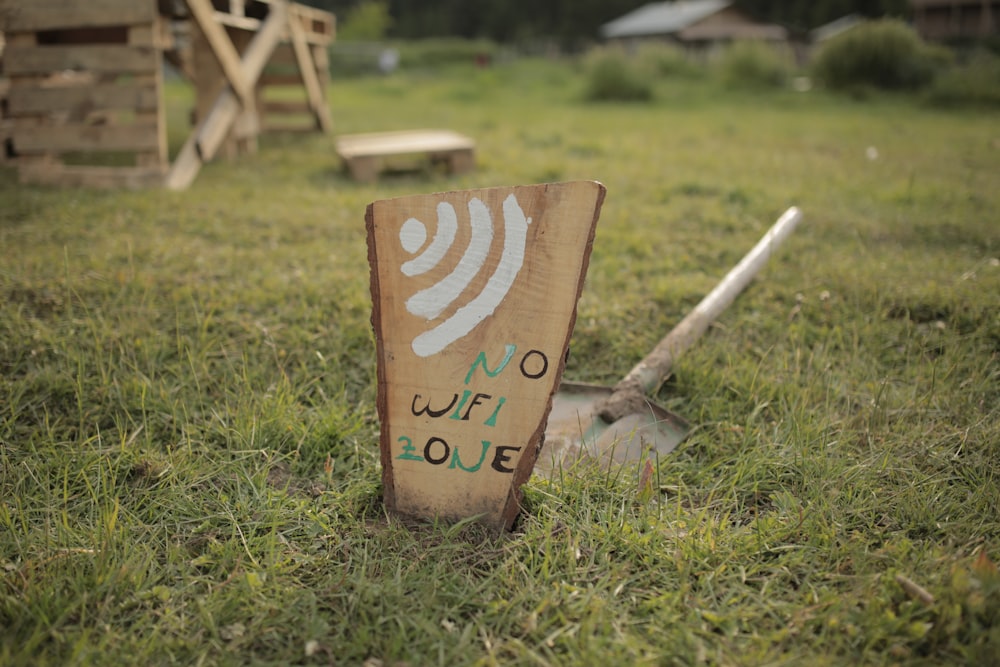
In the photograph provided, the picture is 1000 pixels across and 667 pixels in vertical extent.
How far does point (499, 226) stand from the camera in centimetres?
180

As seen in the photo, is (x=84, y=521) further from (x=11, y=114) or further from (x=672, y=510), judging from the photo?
(x=11, y=114)

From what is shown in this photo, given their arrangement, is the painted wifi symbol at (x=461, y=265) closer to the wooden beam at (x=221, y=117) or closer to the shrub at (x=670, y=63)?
the wooden beam at (x=221, y=117)

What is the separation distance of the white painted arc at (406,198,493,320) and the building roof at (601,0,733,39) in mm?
40506

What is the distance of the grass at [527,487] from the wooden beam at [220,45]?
156 centimetres

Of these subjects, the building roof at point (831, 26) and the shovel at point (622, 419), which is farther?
the building roof at point (831, 26)

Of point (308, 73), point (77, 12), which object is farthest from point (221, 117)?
point (308, 73)

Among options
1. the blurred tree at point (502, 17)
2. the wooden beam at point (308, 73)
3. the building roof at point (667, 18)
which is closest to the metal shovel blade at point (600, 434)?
the wooden beam at point (308, 73)

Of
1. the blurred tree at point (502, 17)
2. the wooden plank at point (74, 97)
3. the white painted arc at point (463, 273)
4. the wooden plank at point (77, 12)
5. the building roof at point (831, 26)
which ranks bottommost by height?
the white painted arc at point (463, 273)

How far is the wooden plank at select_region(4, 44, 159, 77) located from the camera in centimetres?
482

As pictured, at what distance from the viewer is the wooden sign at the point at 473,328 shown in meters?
1.80

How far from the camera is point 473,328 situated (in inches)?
73.2

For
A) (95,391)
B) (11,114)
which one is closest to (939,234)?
(95,391)

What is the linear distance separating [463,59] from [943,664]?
102 feet

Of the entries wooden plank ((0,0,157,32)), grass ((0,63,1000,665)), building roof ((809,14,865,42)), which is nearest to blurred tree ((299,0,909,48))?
building roof ((809,14,865,42))
